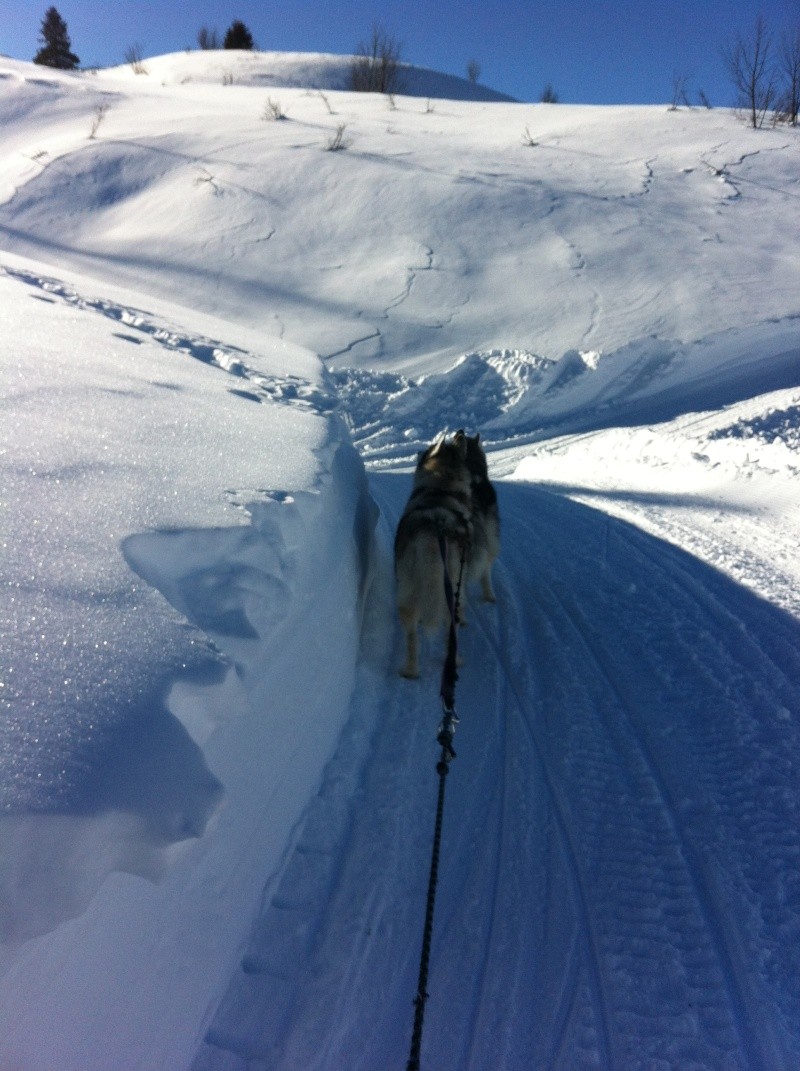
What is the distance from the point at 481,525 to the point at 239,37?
44.9 m

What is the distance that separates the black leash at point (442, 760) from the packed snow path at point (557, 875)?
0.14 m

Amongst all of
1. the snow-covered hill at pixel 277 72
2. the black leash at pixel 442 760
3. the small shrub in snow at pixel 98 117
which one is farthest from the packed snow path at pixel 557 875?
the snow-covered hill at pixel 277 72

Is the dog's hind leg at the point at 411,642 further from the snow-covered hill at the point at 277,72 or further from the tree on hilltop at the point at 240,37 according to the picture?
the tree on hilltop at the point at 240,37

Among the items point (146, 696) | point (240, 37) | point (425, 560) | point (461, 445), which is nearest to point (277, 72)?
point (240, 37)

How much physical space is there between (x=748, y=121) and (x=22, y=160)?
57.4ft

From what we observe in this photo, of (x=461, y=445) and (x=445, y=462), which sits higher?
(x=461, y=445)

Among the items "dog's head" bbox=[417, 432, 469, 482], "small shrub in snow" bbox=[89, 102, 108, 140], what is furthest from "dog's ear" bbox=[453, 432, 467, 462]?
"small shrub in snow" bbox=[89, 102, 108, 140]

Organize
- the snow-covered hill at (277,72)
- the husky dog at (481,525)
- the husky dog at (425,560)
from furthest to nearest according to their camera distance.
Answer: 1. the snow-covered hill at (277,72)
2. the husky dog at (481,525)
3. the husky dog at (425,560)

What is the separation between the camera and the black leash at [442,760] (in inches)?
68.7

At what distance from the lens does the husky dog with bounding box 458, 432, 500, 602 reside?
4.48m

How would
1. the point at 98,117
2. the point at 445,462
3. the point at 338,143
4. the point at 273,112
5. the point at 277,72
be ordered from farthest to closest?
the point at 277,72
the point at 273,112
the point at 98,117
the point at 338,143
the point at 445,462

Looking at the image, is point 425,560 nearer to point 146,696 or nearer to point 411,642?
point 411,642

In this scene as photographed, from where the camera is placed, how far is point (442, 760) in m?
2.61

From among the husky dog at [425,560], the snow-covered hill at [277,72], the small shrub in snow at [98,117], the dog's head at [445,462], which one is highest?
the snow-covered hill at [277,72]
